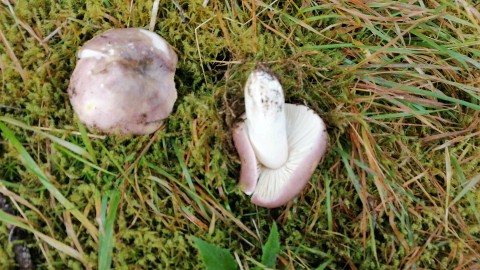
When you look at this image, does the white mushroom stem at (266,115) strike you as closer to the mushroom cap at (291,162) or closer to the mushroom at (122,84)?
the mushroom cap at (291,162)

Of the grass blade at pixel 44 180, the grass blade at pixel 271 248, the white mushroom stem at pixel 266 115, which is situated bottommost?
the grass blade at pixel 271 248

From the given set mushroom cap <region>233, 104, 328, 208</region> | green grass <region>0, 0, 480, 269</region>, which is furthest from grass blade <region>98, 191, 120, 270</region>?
mushroom cap <region>233, 104, 328, 208</region>

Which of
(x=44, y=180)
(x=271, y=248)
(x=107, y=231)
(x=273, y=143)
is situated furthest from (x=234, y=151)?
(x=44, y=180)

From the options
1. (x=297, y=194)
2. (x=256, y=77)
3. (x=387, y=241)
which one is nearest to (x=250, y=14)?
(x=256, y=77)

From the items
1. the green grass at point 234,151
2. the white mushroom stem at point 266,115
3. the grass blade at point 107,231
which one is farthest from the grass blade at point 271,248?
the grass blade at point 107,231

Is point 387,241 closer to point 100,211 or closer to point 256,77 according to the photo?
point 256,77

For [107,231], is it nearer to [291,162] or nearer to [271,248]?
[271,248]
